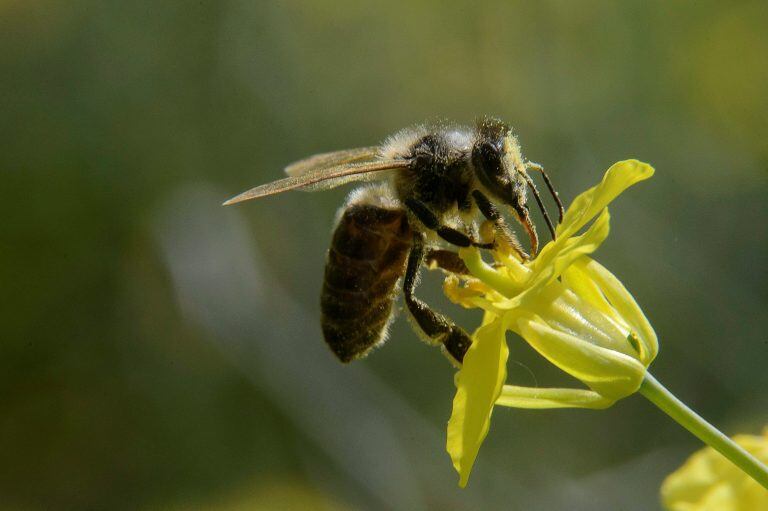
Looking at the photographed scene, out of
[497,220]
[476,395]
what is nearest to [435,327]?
[497,220]

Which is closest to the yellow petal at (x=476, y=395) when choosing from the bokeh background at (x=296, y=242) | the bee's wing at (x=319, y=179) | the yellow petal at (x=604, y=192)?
the yellow petal at (x=604, y=192)

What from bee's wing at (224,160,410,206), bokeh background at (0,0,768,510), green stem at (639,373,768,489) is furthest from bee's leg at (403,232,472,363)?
bokeh background at (0,0,768,510)

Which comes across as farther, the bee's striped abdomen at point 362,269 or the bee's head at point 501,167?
the bee's striped abdomen at point 362,269

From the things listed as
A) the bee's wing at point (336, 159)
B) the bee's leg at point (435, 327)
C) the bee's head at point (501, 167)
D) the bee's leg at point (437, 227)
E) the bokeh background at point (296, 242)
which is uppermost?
the bee's head at point (501, 167)

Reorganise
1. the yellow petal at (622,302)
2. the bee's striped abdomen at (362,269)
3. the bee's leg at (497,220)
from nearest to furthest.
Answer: the yellow petal at (622,302), the bee's leg at (497,220), the bee's striped abdomen at (362,269)

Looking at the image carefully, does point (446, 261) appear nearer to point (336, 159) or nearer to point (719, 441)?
point (336, 159)

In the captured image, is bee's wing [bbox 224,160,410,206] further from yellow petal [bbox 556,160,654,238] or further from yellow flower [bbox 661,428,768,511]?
yellow flower [bbox 661,428,768,511]

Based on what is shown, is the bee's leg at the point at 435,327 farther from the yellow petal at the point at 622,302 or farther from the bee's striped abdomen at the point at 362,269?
the yellow petal at the point at 622,302

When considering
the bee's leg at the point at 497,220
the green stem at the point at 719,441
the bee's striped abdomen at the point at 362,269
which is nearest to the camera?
the green stem at the point at 719,441
